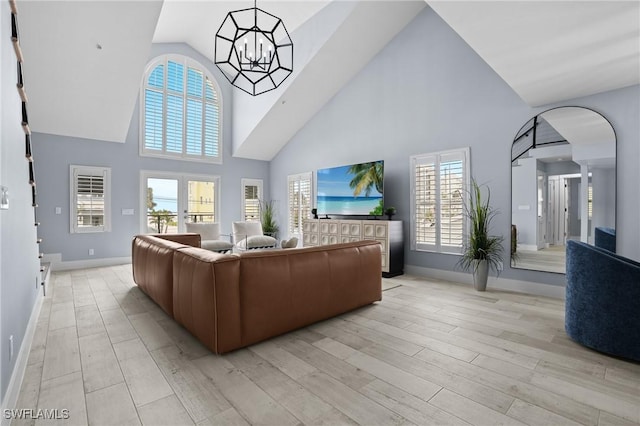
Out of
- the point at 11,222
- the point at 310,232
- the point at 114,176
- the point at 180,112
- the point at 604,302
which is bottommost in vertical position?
the point at 604,302

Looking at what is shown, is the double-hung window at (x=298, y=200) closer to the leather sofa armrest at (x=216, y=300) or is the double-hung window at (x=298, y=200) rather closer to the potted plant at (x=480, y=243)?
the potted plant at (x=480, y=243)

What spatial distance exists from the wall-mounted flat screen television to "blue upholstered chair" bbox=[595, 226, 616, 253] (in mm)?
2604

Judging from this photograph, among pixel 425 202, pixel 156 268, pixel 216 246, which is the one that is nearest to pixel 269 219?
pixel 216 246

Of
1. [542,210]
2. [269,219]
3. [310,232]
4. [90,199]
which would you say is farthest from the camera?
[269,219]

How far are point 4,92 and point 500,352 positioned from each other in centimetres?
353

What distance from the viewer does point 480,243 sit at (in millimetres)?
3953

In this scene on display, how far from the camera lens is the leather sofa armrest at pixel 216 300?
209 centimetres

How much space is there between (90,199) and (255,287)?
5310 millimetres

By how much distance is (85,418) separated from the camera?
4.89 ft

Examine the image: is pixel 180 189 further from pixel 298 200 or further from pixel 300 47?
pixel 300 47

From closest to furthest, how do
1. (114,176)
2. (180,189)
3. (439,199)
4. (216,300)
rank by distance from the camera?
(216,300) → (439,199) → (114,176) → (180,189)

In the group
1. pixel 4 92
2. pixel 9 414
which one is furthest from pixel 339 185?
pixel 9 414

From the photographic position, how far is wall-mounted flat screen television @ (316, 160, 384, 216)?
198 inches
